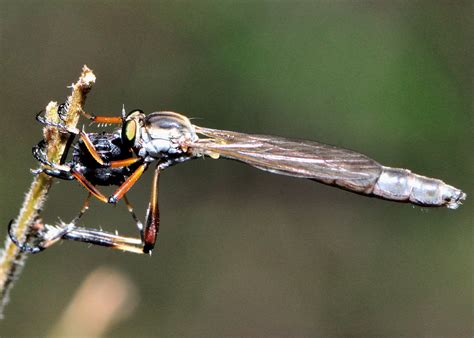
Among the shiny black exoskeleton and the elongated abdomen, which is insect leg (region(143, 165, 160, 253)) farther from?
the elongated abdomen

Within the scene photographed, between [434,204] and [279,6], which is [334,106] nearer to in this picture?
[279,6]

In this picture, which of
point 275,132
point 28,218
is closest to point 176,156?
point 28,218

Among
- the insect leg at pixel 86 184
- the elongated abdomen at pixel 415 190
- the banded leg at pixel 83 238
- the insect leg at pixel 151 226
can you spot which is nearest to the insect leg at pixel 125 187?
the insect leg at pixel 86 184

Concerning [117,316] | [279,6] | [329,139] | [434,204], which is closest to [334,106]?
[329,139]

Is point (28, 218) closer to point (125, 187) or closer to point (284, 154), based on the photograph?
point (125, 187)

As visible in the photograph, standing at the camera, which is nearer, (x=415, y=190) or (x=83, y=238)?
(x=83, y=238)

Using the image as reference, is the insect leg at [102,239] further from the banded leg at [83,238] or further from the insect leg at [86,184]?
the insect leg at [86,184]

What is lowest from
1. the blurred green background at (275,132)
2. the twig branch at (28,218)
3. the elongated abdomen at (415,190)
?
the twig branch at (28,218)

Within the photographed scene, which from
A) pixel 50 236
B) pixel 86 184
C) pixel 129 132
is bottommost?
pixel 50 236
